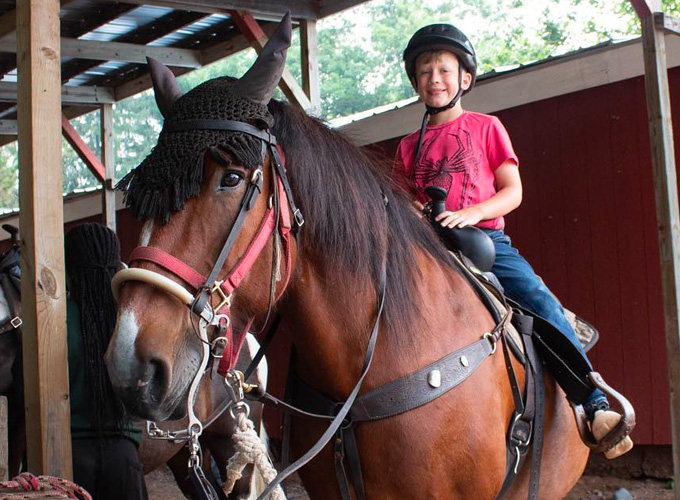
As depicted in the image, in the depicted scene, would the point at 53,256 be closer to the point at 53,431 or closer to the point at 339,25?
the point at 53,431

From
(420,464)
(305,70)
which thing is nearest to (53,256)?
(420,464)

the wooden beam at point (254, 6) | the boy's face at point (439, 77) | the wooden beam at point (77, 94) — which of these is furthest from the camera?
the wooden beam at point (77, 94)

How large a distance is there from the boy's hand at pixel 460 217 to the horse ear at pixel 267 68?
0.93 m

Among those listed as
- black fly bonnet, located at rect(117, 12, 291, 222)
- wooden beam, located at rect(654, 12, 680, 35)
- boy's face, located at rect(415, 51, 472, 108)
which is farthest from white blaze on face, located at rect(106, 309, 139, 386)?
wooden beam, located at rect(654, 12, 680, 35)

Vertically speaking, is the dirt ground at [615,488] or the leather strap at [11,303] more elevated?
the leather strap at [11,303]

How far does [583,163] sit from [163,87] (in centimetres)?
459

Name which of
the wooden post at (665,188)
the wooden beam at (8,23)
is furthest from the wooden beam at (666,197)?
the wooden beam at (8,23)

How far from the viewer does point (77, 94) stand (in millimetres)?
9055

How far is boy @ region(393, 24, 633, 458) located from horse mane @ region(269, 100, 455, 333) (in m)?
0.47

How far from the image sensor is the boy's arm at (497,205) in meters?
2.76

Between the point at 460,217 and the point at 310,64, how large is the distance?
3.78 metres

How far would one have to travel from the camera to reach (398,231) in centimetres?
244

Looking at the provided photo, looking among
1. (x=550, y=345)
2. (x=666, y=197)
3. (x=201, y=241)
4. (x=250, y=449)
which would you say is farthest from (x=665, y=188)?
(x=201, y=241)

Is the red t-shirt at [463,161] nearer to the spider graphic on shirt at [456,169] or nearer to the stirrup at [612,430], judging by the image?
the spider graphic on shirt at [456,169]
